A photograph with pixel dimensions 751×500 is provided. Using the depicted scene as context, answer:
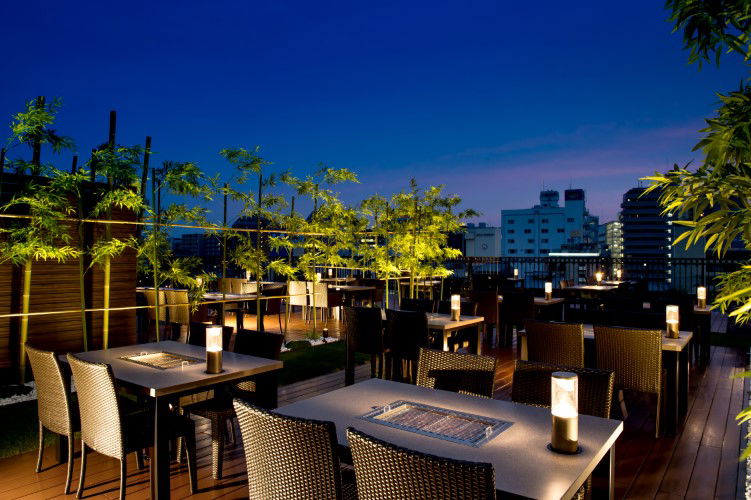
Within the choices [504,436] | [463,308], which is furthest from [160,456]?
[463,308]

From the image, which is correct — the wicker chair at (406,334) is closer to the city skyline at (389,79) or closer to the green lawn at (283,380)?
the green lawn at (283,380)

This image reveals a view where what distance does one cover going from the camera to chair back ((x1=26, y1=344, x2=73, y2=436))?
2.96 m

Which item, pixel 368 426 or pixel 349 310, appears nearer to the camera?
pixel 368 426

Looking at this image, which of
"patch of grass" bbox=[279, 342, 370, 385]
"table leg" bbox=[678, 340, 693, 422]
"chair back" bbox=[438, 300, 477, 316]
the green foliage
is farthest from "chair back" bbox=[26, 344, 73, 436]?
"table leg" bbox=[678, 340, 693, 422]

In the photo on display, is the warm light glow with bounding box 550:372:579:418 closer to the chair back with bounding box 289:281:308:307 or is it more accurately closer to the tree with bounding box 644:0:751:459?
the tree with bounding box 644:0:751:459

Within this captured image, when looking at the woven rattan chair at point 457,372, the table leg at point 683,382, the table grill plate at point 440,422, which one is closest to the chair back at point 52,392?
the table grill plate at point 440,422

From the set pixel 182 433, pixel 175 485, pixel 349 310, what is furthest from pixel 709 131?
pixel 349 310

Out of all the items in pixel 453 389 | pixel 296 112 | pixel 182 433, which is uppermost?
pixel 296 112

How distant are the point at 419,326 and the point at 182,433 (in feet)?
8.26

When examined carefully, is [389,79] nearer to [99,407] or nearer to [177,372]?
[177,372]

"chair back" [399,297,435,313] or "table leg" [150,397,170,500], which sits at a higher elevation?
"chair back" [399,297,435,313]

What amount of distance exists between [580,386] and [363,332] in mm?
3036

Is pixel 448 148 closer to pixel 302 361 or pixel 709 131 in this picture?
pixel 302 361

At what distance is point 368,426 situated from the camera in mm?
2041
